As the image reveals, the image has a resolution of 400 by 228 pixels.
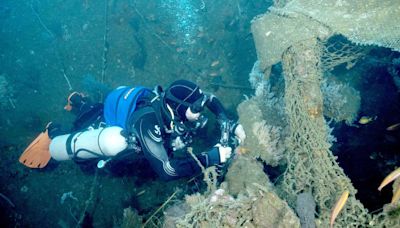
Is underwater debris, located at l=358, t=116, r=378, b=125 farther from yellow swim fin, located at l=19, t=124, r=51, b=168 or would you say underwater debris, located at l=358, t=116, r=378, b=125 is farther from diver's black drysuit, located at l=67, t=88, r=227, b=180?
yellow swim fin, located at l=19, t=124, r=51, b=168

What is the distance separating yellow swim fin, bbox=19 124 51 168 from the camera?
5957 mm

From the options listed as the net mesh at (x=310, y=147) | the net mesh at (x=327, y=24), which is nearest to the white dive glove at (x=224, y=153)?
the net mesh at (x=310, y=147)

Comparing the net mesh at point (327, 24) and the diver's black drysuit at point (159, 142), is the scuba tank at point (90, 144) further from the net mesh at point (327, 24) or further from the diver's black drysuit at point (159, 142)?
the net mesh at point (327, 24)

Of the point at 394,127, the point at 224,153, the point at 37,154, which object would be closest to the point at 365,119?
the point at 394,127

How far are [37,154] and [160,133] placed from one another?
346 cm

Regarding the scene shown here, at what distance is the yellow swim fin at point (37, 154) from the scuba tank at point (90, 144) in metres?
0.47

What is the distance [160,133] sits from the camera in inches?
171

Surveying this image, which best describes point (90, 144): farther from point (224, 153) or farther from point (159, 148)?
point (224, 153)

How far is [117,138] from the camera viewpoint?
449 cm

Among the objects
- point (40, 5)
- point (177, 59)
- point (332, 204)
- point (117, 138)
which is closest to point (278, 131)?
point (332, 204)

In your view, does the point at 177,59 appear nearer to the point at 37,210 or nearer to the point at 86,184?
the point at 86,184

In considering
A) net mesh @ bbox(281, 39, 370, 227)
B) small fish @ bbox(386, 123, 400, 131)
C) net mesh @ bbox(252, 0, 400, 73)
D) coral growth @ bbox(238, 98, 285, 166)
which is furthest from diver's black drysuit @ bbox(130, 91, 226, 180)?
small fish @ bbox(386, 123, 400, 131)

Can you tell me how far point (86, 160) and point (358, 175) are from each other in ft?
16.4

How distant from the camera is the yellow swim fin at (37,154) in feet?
19.5
